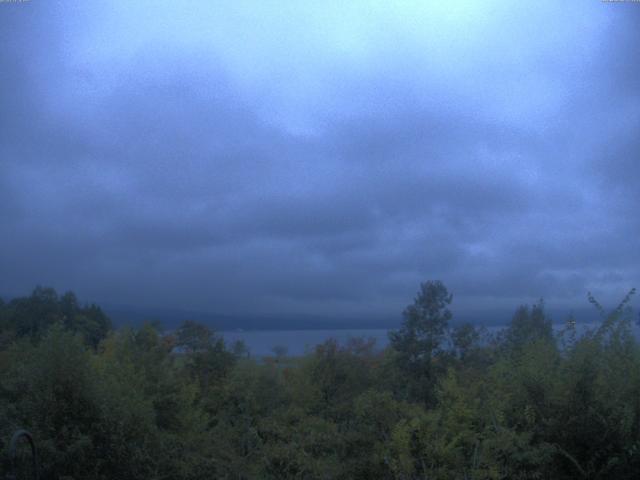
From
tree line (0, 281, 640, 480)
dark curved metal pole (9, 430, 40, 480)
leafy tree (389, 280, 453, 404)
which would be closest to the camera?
dark curved metal pole (9, 430, 40, 480)

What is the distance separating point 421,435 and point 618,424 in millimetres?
2814

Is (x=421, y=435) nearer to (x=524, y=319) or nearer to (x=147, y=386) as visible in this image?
(x=147, y=386)

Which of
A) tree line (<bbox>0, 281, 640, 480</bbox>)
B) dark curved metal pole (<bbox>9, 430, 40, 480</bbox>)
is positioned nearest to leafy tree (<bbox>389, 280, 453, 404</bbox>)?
tree line (<bbox>0, 281, 640, 480</bbox>)

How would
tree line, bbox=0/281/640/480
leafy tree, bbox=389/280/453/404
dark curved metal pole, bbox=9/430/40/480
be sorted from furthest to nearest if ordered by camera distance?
leafy tree, bbox=389/280/453/404
tree line, bbox=0/281/640/480
dark curved metal pole, bbox=9/430/40/480

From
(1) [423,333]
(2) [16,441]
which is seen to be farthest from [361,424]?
(1) [423,333]

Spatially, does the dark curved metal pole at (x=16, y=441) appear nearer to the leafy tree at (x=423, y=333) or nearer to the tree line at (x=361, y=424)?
the tree line at (x=361, y=424)

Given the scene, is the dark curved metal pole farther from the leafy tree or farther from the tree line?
the leafy tree

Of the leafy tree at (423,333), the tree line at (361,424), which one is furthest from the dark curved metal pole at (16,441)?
the leafy tree at (423,333)

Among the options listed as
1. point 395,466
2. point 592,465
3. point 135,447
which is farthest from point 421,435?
point 135,447

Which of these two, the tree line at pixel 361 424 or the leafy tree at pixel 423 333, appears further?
the leafy tree at pixel 423 333

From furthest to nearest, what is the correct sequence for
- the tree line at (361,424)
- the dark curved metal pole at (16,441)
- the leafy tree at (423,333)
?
the leafy tree at (423,333), the tree line at (361,424), the dark curved metal pole at (16,441)

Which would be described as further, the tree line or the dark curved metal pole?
the tree line

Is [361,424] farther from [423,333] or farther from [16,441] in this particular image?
[423,333]

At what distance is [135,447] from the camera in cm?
930
